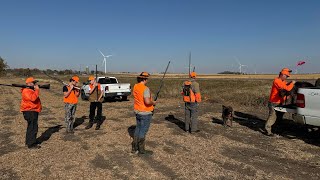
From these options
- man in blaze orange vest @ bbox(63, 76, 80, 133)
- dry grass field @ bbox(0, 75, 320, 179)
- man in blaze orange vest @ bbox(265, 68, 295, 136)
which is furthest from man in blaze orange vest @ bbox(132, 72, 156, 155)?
man in blaze orange vest @ bbox(265, 68, 295, 136)

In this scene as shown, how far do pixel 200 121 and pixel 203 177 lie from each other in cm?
692

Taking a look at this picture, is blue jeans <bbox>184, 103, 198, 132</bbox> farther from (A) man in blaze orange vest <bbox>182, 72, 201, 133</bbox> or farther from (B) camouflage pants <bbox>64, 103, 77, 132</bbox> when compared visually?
(B) camouflage pants <bbox>64, 103, 77, 132</bbox>

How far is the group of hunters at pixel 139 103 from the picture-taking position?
25.5ft

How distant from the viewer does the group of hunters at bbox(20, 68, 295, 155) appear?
7766 millimetres

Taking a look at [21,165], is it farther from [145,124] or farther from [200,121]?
[200,121]

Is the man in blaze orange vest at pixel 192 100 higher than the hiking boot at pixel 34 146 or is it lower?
higher

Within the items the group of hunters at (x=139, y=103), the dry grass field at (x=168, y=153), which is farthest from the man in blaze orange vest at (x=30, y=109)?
the dry grass field at (x=168, y=153)

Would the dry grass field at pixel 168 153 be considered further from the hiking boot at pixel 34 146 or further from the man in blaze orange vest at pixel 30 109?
the man in blaze orange vest at pixel 30 109

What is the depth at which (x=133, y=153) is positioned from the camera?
8242 mm

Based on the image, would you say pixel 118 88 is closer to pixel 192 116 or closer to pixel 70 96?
pixel 70 96

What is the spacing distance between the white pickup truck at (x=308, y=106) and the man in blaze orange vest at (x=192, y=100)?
3052mm

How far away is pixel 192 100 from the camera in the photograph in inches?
416

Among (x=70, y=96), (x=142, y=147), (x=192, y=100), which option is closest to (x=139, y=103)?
(x=142, y=147)

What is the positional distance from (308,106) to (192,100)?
11.3ft
